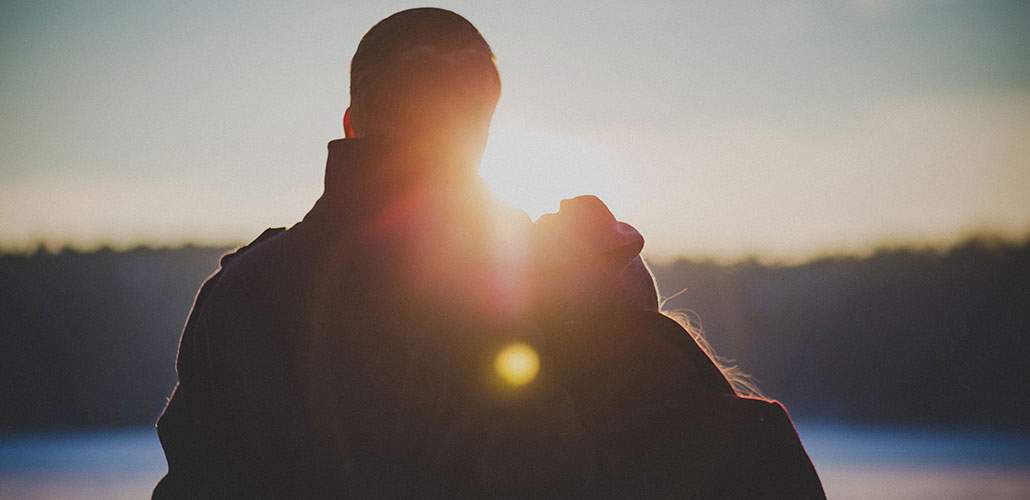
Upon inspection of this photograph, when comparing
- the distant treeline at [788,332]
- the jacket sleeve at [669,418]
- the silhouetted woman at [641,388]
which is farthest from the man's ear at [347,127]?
the distant treeline at [788,332]

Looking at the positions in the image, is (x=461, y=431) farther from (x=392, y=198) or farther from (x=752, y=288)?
(x=752, y=288)

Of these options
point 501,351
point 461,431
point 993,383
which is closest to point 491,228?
point 501,351

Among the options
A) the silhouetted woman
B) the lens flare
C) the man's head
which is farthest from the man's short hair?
the lens flare

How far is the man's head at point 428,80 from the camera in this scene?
147 cm

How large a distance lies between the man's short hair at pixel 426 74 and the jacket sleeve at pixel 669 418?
375 millimetres

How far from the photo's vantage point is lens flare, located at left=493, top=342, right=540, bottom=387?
1335 mm

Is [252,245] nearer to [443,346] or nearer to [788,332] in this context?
[443,346]

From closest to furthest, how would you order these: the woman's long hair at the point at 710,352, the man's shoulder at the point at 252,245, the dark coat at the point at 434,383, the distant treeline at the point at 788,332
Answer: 1. the dark coat at the point at 434,383
2. the woman's long hair at the point at 710,352
3. the man's shoulder at the point at 252,245
4. the distant treeline at the point at 788,332

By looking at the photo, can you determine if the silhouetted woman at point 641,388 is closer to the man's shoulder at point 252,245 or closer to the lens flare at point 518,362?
the lens flare at point 518,362

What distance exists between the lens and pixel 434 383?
53.5 inches

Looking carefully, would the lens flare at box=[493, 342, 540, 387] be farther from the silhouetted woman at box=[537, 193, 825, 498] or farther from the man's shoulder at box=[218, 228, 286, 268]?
the man's shoulder at box=[218, 228, 286, 268]

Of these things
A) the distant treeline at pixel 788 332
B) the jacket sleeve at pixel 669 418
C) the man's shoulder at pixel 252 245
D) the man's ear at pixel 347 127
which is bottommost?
the distant treeline at pixel 788 332

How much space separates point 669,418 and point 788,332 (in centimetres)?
1914

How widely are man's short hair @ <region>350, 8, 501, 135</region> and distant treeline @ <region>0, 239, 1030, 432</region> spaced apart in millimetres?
16341
